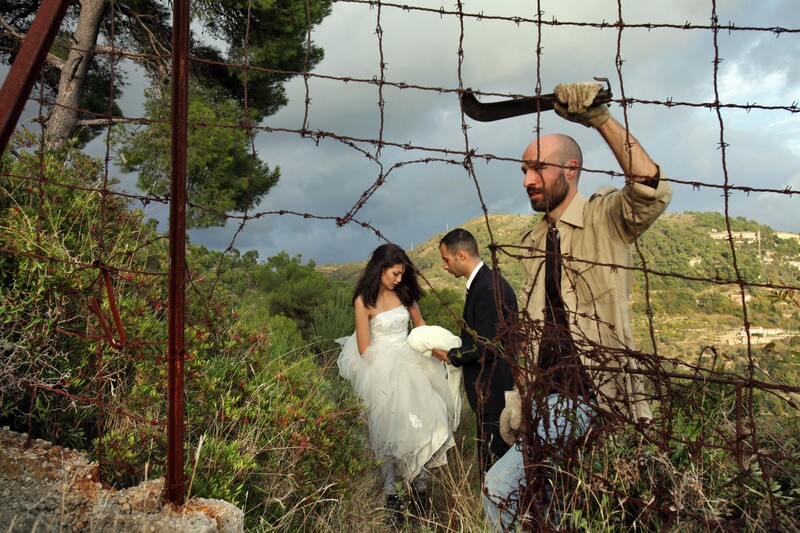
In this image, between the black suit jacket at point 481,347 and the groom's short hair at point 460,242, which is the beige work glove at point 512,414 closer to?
the black suit jacket at point 481,347

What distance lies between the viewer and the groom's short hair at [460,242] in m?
4.89

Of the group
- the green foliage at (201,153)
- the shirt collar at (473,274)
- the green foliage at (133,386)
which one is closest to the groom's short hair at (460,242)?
the shirt collar at (473,274)

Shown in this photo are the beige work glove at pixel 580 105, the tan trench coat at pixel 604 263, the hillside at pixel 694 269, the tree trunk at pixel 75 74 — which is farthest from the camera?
→ the hillside at pixel 694 269

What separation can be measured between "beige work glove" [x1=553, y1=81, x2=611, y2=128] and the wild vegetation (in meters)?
0.59

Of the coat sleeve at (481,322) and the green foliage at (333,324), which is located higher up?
the coat sleeve at (481,322)

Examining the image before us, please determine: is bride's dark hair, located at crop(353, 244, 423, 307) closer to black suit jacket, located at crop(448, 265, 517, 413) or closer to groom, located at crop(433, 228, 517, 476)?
groom, located at crop(433, 228, 517, 476)

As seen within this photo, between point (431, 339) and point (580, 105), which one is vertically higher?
point (580, 105)

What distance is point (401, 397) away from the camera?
482 cm

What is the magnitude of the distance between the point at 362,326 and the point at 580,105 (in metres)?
3.16

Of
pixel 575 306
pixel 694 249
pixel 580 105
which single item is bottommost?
pixel 694 249

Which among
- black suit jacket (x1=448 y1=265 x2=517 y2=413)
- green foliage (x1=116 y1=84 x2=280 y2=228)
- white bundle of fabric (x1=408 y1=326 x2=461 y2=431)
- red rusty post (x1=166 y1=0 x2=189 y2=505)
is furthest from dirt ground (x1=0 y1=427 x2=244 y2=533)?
green foliage (x1=116 y1=84 x2=280 y2=228)

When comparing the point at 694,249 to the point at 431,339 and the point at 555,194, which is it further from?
the point at 555,194

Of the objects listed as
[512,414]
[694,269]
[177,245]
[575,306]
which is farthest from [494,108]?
[694,269]

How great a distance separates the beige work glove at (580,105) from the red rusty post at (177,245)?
1.41 metres
